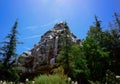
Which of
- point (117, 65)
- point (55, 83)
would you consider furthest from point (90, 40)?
point (55, 83)

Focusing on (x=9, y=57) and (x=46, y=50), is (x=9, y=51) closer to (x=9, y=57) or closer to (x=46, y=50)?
(x=9, y=57)

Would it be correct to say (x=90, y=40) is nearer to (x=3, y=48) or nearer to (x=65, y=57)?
(x=65, y=57)

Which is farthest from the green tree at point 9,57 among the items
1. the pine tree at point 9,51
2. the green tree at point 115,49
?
the green tree at point 115,49

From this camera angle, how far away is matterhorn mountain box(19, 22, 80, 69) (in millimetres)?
47312

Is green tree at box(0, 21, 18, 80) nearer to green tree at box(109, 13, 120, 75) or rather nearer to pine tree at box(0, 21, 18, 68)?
pine tree at box(0, 21, 18, 68)

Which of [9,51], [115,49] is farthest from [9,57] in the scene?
[115,49]

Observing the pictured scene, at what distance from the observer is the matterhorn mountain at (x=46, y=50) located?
47.3 meters

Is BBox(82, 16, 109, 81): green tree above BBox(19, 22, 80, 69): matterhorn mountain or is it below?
below

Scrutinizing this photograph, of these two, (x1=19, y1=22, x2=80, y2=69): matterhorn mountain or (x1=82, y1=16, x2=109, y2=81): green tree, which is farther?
(x1=19, y1=22, x2=80, y2=69): matterhorn mountain

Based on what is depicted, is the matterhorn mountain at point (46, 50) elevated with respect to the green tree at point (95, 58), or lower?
elevated

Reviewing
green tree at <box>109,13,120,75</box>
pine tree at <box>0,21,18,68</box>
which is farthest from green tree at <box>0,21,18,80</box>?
green tree at <box>109,13,120,75</box>

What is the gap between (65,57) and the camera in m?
34.2

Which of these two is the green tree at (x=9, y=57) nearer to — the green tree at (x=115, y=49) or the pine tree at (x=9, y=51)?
the pine tree at (x=9, y=51)

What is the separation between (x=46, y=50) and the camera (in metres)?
49.8
